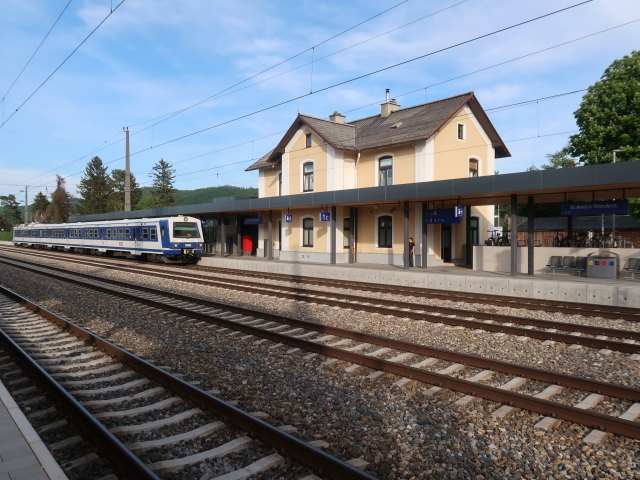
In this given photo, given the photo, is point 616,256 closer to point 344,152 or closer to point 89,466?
point 344,152

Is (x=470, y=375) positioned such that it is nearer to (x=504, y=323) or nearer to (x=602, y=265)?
(x=504, y=323)

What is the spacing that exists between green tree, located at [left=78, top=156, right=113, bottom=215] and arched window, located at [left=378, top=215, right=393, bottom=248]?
285 feet

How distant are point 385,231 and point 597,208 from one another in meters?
10.9

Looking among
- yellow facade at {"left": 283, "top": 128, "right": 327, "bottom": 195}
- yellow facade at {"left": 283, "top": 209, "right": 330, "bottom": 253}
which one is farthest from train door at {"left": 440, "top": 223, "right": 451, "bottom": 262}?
yellow facade at {"left": 283, "top": 128, "right": 327, "bottom": 195}

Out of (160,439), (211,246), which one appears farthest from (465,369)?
(211,246)

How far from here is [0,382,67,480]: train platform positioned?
11.8ft

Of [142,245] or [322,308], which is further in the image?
[142,245]

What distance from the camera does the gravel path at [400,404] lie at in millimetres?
4148

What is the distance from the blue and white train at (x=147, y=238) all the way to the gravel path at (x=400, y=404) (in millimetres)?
15130

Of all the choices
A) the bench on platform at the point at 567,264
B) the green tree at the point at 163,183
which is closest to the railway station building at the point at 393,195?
the bench on platform at the point at 567,264

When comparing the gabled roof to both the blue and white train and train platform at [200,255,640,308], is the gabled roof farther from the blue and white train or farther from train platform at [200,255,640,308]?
the blue and white train

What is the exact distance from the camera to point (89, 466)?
13.5 ft

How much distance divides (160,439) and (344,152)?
2428 cm

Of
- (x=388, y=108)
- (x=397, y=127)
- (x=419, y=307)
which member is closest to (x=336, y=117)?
(x=388, y=108)
